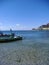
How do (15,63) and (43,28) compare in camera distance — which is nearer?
(15,63)

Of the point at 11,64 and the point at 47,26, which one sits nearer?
A: the point at 11,64

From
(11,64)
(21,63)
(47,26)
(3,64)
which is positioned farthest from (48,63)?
(47,26)

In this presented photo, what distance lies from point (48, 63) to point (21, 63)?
1.52 metres

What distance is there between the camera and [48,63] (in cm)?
616

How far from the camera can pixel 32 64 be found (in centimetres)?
602

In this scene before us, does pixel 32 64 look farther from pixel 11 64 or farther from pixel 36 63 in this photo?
pixel 11 64

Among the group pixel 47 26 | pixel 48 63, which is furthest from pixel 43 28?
pixel 48 63

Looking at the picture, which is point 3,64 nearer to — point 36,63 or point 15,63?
point 15,63

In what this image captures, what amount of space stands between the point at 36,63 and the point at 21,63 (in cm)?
85

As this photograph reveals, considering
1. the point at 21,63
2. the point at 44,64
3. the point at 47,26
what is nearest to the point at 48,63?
the point at 44,64

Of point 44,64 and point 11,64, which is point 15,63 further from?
point 44,64

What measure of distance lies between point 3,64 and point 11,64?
1.42ft

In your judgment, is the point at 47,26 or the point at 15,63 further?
the point at 47,26

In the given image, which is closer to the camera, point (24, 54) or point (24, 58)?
point (24, 58)
